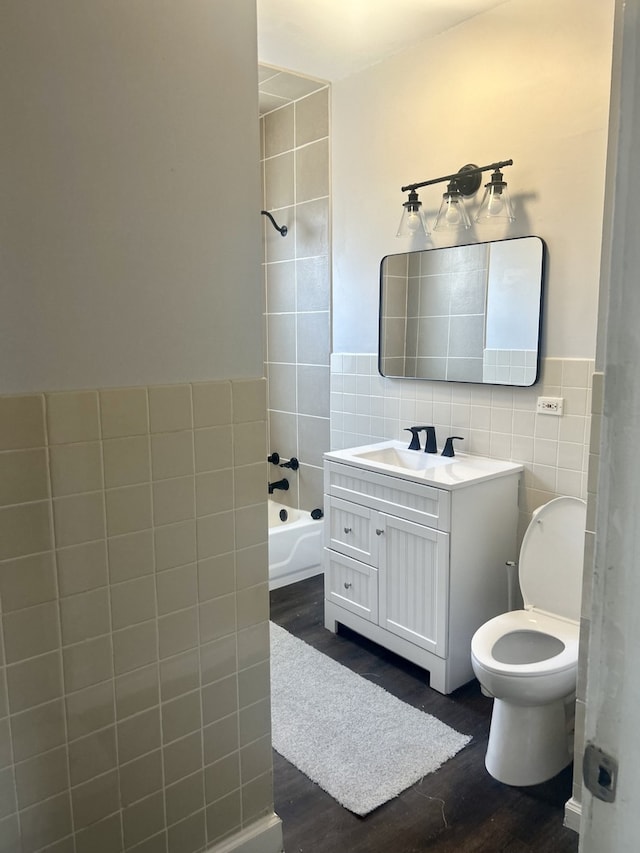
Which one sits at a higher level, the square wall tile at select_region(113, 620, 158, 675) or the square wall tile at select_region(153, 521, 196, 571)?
the square wall tile at select_region(153, 521, 196, 571)

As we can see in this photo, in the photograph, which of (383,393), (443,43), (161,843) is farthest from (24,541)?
(443,43)

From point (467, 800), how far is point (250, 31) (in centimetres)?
225

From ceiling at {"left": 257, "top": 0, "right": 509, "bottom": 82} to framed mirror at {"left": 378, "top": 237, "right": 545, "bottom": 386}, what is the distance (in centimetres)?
93

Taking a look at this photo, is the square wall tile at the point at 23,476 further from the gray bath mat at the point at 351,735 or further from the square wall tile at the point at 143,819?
the gray bath mat at the point at 351,735

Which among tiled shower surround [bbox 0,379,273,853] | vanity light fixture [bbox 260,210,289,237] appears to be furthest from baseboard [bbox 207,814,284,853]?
vanity light fixture [bbox 260,210,289,237]

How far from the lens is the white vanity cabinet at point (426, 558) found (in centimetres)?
240

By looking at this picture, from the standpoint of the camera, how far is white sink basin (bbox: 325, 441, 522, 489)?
2.42m

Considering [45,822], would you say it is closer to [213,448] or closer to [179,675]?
[179,675]

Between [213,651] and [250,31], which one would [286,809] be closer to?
[213,651]

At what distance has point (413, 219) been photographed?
288 cm

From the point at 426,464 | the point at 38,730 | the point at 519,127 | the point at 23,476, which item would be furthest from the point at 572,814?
the point at 519,127

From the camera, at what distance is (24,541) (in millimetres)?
1224

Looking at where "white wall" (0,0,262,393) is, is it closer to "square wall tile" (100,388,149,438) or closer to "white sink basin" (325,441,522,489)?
"square wall tile" (100,388,149,438)

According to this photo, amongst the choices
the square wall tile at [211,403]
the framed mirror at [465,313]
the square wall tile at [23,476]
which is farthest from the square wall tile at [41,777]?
the framed mirror at [465,313]
